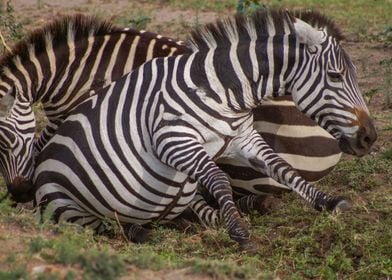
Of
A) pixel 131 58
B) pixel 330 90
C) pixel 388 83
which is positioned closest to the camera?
pixel 330 90

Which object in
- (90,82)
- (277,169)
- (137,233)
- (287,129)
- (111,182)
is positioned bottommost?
(137,233)

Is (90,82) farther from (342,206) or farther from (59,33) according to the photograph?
(342,206)

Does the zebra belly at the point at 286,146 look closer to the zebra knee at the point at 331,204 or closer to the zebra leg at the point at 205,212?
the zebra leg at the point at 205,212

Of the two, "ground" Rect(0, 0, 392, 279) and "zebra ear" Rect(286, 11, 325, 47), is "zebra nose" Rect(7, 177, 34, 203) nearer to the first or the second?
"ground" Rect(0, 0, 392, 279)

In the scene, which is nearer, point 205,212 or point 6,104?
point 6,104

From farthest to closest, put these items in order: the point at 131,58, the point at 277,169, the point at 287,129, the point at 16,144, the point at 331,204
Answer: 1. the point at 131,58
2. the point at 287,129
3. the point at 16,144
4. the point at 277,169
5. the point at 331,204

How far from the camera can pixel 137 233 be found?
6.78m

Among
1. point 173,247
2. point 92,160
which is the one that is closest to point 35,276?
point 173,247

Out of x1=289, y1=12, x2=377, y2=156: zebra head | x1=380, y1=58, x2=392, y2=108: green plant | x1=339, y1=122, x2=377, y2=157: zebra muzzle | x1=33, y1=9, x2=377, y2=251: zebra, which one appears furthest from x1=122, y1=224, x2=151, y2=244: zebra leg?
x1=380, y1=58, x2=392, y2=108: green plant

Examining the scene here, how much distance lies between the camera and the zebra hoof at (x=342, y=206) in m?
6.49

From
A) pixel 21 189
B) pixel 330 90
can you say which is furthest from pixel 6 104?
pixel 330 90

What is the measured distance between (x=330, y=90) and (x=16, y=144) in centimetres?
245

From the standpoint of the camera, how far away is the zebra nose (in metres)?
7.02

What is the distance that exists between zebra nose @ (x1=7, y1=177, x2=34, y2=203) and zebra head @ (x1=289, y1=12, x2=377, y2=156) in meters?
2.21
